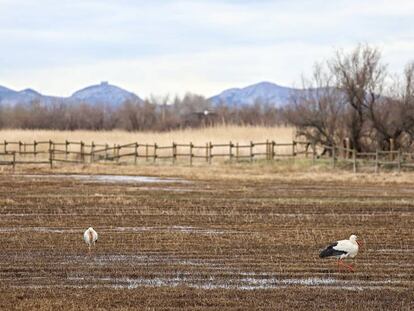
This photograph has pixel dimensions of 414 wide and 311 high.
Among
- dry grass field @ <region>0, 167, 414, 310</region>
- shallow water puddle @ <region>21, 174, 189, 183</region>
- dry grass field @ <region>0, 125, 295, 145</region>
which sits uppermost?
dry grass field @ <region>0, 125, 295, 145</region>

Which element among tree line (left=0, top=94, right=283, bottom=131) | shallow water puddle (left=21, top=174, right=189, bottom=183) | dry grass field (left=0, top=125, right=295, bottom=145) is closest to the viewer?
shallow water puddle (left=21, top=174, right=189, bottom=183)

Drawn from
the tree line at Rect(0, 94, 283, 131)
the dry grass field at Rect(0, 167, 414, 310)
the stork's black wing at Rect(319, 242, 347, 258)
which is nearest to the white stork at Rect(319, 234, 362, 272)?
the stork's black wing at Rect(319, 242, 347, 258)

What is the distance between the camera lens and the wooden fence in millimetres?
50781

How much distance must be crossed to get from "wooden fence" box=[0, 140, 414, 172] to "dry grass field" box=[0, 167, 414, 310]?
60.6ft

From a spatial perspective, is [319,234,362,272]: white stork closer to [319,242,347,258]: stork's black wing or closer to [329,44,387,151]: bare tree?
[319,242,347,258]: stork's black wing

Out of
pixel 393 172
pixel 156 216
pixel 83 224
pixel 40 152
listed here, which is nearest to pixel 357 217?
pixel 156 216

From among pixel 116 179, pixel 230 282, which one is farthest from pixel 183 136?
pixel 230 282

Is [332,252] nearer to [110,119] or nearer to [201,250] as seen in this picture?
[201,250]

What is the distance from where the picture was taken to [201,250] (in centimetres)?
1647

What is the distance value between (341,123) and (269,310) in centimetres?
4179

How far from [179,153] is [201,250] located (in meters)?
42.9

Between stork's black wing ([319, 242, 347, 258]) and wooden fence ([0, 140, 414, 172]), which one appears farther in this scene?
→ wooden fence ([0, 140, 414, 172])

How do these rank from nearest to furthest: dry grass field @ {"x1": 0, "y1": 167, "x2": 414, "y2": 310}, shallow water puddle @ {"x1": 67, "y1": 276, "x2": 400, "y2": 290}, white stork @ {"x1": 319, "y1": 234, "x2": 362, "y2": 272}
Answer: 1. dry grass field @ {"x1": 0, "y1": 167, "x2": 414, "y2": 310}
2. shallow water puddle @ {"x1": 67, "y1": 276, "x2": 400, "y2": 290}
3. white stork @ {"x1": 319, "y1": 234, "x2": 362, "y2": 272}

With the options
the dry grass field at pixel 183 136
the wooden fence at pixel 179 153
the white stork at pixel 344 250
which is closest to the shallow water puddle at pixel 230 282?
the white stork at pixel 344 250
